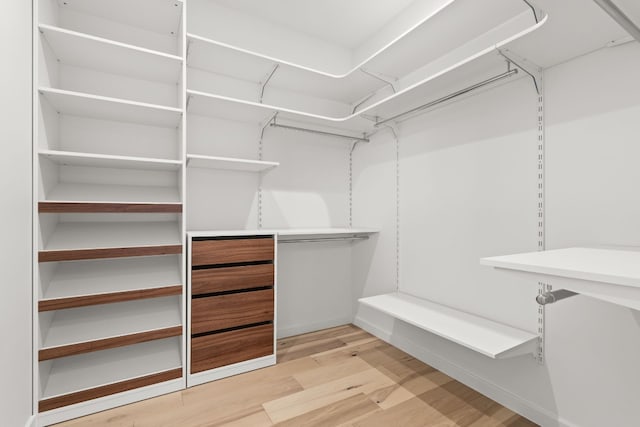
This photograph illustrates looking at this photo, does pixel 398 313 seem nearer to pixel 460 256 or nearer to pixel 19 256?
pixel 460 256

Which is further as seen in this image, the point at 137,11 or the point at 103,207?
the point at 137,11

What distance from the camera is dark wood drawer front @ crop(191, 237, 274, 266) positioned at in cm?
193

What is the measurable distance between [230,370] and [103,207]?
1.28m

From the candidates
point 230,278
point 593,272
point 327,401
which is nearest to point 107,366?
point 230,278

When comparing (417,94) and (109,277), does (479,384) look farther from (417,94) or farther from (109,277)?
(109,277)

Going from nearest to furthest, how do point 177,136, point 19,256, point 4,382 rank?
point 4,382
point 19,256
point 177,136

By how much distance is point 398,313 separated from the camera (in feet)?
6.59

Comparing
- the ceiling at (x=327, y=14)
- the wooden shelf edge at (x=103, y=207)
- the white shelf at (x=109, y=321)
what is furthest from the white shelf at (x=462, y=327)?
the ceiling at (x=327, y=14)

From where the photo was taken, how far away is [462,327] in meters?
1.76

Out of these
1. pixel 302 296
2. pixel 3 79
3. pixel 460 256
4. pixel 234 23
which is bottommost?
pixel 302 296

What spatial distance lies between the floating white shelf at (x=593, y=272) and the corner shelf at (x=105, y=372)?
1894mm

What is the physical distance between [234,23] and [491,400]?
3.13 metres

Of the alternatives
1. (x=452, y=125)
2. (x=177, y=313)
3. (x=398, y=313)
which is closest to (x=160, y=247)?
(x=177, y=313)

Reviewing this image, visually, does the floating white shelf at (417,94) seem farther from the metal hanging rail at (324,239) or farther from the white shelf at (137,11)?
the metal hanging rail at (324,239)
